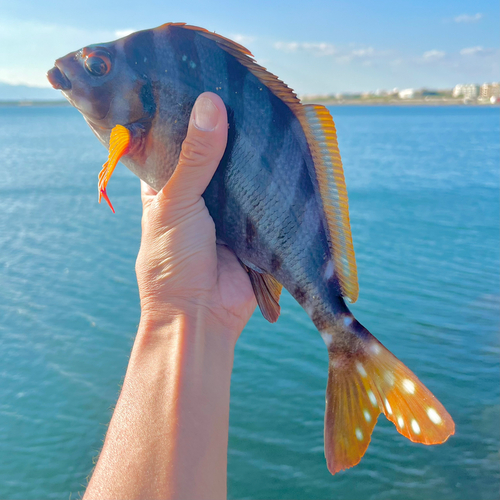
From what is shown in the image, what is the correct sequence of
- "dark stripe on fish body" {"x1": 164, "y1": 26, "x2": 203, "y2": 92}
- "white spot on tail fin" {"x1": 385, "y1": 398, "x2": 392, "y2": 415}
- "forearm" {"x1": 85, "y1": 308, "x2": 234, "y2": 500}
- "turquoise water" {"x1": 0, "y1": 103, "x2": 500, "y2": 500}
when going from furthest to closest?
"turquoise water" {"x1": 0, "y1": 103, "x2": 500, "y2": 500} < "dark stripe on fish body" {"x1": 164, "y1": 26, "x2": 203, "y2": 92} < "white spot on tail fin" {"x1": 385, "y1": 398, "x2": 392, "y2": 415} < "forearm" {"x1": 85, "y1": 308, "x2": 234, "y2": 500}

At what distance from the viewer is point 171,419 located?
2182 mm

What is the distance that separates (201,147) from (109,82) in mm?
653

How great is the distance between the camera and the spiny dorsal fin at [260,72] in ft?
7.77

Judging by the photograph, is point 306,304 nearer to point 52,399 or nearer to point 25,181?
point 52,399

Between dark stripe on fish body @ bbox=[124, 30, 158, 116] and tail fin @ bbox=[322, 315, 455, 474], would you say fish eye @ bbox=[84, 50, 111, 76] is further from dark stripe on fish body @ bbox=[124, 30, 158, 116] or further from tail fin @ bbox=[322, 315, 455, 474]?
tail fin @ bbox=[322, 315, 455, 474]

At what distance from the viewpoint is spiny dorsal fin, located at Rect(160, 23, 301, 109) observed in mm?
2367

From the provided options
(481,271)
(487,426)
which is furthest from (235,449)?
(481,271)

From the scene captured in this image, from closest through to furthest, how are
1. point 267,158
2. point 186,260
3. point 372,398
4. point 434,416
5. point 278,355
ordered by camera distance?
point 434,416, point 372,398, point 267,158, point 186,260, point 278,355

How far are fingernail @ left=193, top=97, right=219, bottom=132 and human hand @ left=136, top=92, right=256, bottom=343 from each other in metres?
0.15

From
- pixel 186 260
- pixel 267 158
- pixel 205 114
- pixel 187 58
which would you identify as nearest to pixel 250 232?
pixel 267 158

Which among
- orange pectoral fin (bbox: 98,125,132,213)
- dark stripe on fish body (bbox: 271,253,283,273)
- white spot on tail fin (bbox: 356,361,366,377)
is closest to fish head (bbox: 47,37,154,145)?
orange pectoral fin (bbox: 98,125,132,213)

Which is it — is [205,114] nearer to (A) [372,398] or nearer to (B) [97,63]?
(B) [97,63]

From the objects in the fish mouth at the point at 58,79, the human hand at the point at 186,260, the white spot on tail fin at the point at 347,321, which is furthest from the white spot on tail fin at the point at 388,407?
the fish mouth at the point at 58,79

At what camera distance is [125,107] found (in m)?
2.52
